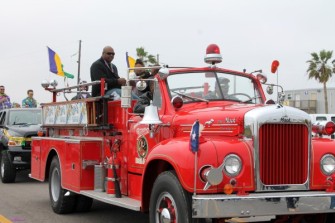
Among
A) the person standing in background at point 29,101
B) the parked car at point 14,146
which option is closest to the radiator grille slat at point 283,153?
the parked car at point 14,146

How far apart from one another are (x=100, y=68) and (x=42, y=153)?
81.8 inches

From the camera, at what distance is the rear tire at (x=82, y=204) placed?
8.31 m

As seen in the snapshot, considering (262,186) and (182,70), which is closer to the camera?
(262,186)

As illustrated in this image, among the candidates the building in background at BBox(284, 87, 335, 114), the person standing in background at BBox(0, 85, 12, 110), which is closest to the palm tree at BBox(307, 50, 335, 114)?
the building in background at BBox(284, 87, 335, 114)

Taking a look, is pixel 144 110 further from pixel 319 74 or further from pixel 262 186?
A: pixel 319 74

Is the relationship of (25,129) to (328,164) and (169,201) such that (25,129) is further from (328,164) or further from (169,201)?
(328,164)

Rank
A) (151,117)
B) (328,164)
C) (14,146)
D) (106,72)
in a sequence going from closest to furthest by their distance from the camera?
1. (328,164)
2. (151,117)
3. (106,72)
4. (14,146)

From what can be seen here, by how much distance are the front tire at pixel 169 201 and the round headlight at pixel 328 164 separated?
157 centimetres

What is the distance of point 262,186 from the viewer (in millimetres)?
5117

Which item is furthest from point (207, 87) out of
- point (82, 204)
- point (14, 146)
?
point (14, 146)

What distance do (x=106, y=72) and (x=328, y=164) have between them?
12.8ft

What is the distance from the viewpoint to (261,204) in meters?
4.84

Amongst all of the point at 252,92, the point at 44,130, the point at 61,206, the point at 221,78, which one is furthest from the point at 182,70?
the point at 44,130

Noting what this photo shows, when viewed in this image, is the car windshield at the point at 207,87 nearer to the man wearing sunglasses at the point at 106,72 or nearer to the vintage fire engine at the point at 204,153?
the vintage fire engine at the point at 204,153
